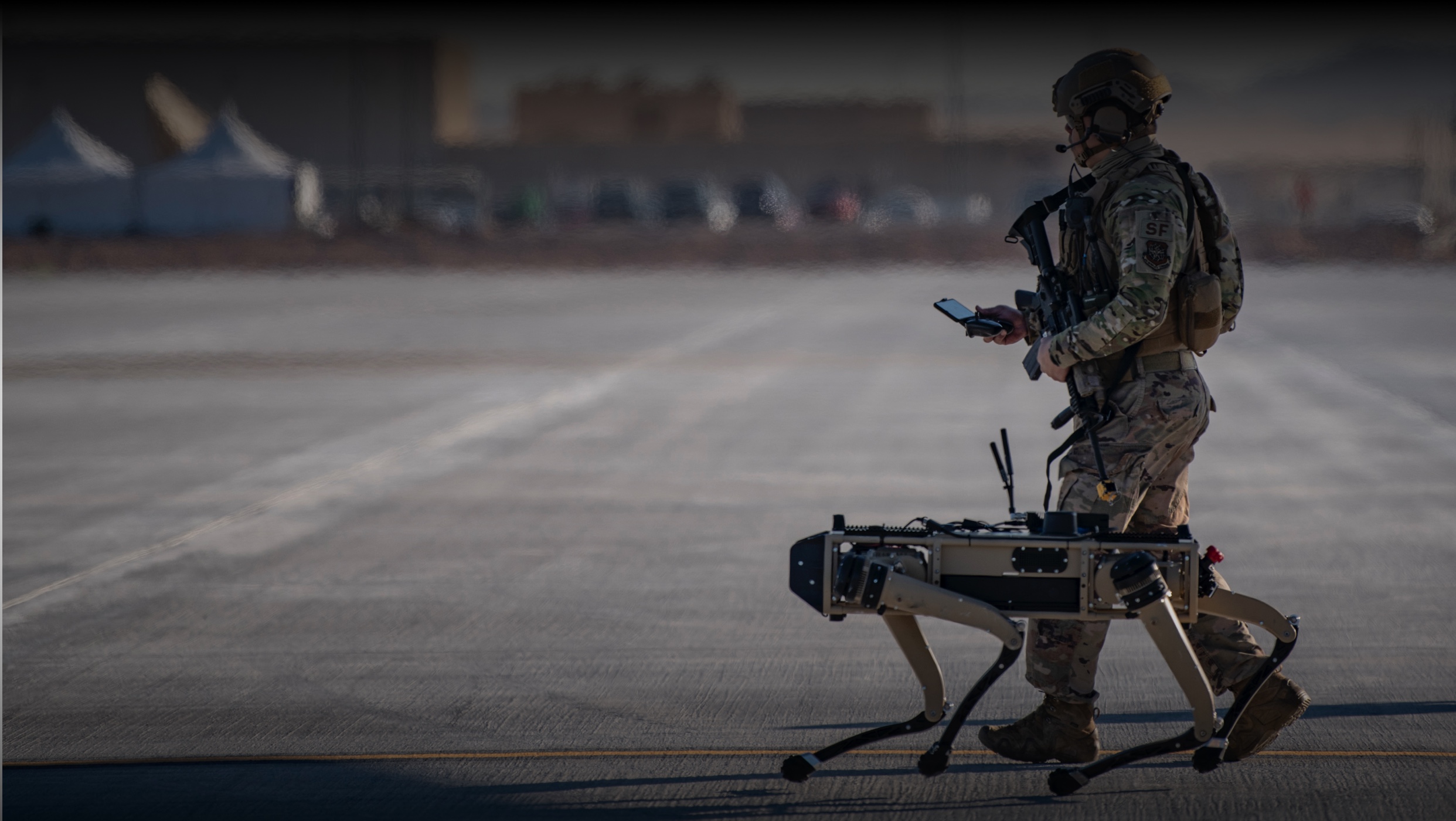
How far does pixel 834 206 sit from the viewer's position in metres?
58.2

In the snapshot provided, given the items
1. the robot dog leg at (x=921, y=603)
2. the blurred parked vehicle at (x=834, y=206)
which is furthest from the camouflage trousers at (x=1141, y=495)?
the blurred parked vehicle at (x=834, y=206)

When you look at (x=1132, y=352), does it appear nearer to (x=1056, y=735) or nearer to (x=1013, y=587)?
(x=1013, y=587)

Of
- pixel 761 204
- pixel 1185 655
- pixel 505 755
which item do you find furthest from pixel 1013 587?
pixel 761 204

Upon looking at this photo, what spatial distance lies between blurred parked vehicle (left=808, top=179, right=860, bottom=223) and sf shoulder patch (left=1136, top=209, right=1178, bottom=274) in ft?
166

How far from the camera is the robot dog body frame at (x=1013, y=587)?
3924mm

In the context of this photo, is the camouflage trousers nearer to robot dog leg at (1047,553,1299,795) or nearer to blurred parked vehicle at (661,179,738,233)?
robot dog leg at (1047,553,1299,795)

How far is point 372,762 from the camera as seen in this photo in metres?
4.57

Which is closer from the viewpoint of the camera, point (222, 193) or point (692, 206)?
point (222, 193)

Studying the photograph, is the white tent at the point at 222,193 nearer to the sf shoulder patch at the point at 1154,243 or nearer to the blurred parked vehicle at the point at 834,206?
the blurred parked vehicle at the point at 834,206

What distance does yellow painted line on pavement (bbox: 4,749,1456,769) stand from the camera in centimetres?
455

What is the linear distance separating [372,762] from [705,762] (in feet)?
3.18

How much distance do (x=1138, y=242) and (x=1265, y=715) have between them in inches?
53.2

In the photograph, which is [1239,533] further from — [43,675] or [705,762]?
[43,675]

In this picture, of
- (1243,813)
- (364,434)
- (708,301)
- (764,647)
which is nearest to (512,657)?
(764,647)
